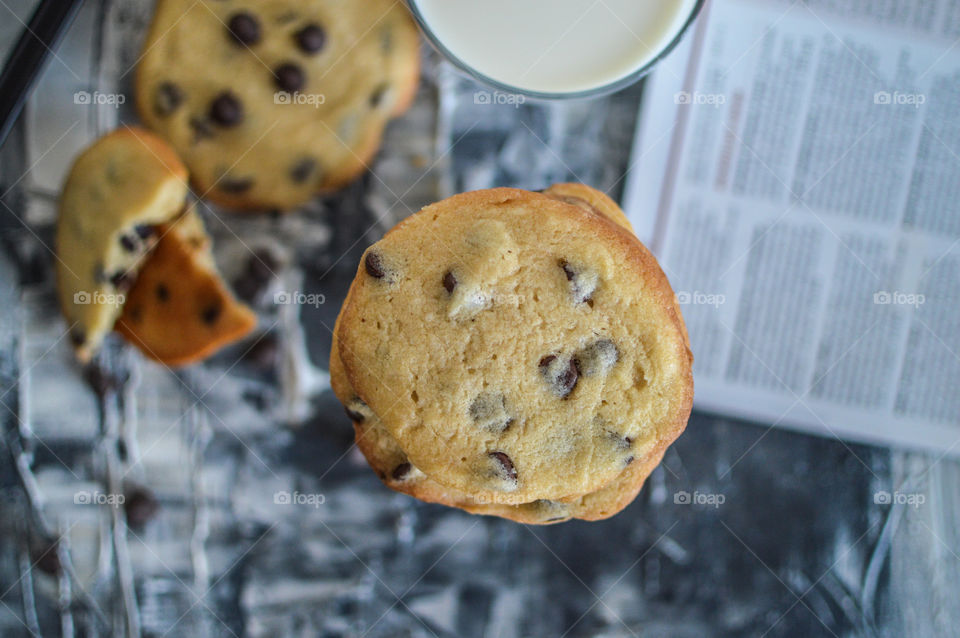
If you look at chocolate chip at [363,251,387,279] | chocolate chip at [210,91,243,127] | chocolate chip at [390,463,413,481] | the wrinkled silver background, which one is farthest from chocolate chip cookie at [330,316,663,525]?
chocolate chip at [210,91,243,127]

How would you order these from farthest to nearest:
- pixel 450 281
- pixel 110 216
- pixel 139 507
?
pixel 139 507 → pixel 110 216 → pixel 450 281

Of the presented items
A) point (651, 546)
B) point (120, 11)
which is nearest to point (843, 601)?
point (651, 546)

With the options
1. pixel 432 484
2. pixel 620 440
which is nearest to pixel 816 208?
pixel 620 440

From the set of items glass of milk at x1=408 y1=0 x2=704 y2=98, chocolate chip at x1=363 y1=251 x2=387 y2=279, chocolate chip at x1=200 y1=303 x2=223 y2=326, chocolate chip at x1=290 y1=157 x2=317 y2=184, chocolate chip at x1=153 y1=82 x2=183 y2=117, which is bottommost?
chocolate chip at x1=200 y1=303 x2=223 y2=326

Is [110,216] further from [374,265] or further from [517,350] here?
[517,350]

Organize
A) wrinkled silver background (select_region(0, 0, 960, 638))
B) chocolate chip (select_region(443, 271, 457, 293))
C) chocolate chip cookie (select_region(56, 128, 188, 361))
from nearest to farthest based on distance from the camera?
chocolate chip (select_region(443, 271, 457, 293)), chocolate chip cookie (select_region(56, 128, 188, 361)), wrinkled silver background (select_region(0, 0, 960, 638))

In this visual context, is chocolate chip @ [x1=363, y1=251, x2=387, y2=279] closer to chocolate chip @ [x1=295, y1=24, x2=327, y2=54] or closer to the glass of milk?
the glass of milk

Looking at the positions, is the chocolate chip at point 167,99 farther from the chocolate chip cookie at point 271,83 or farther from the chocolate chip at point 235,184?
the chocolate chip at point 235,184
